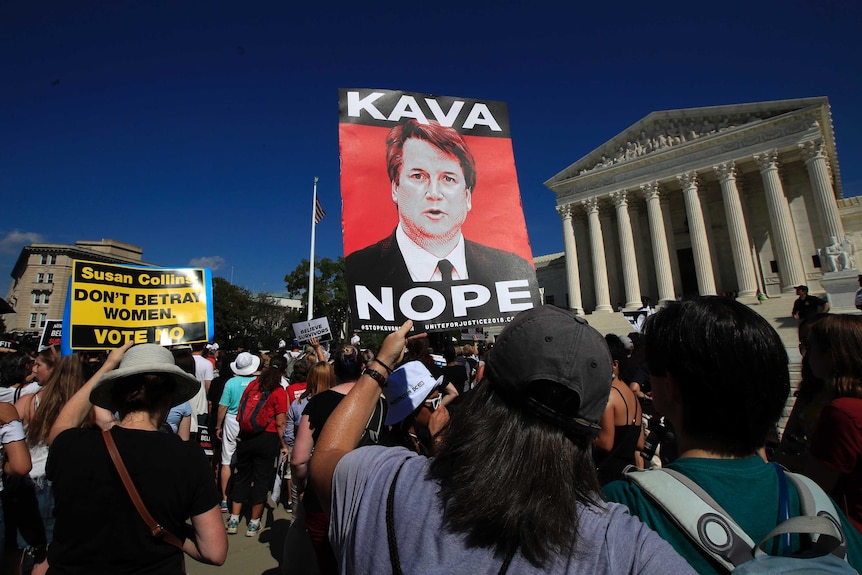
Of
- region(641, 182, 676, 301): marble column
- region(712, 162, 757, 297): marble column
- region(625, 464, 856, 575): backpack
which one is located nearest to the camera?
region(625, 464, 856, 575): backpack

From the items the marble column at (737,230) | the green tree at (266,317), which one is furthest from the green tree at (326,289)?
the marble column at (737,230)

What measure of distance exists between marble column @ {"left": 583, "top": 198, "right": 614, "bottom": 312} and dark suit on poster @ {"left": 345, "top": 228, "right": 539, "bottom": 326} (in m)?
31.5

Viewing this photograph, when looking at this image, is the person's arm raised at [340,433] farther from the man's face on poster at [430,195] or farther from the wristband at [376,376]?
the man's face on poster at [430,195]

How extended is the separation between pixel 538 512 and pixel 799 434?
3.03 meters

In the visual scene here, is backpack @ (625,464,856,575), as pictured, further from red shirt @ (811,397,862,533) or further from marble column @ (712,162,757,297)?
marble column @ (712,162,757,297)

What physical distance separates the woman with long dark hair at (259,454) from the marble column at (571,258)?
103 ft

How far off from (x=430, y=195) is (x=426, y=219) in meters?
0.20

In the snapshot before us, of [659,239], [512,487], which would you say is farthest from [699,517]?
[659,239]

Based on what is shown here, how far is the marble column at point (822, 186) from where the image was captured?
24.5 meters

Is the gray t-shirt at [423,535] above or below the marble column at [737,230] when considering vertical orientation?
below

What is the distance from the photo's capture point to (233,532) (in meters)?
5.42

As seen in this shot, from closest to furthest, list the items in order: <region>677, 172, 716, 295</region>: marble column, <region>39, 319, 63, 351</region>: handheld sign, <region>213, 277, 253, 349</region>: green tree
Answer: <region>39, 319, 63, 351</region>: handheld sign < <region>677, 172, 716, 295</region>: marble column < <region>213, 277, 253, 349</region>: green tree

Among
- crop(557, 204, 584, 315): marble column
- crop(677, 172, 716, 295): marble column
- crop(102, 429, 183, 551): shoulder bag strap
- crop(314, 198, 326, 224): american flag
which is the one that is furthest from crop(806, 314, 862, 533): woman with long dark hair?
crop(557, 204, 584, 315): marble column

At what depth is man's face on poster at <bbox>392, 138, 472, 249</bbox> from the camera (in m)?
2.88
